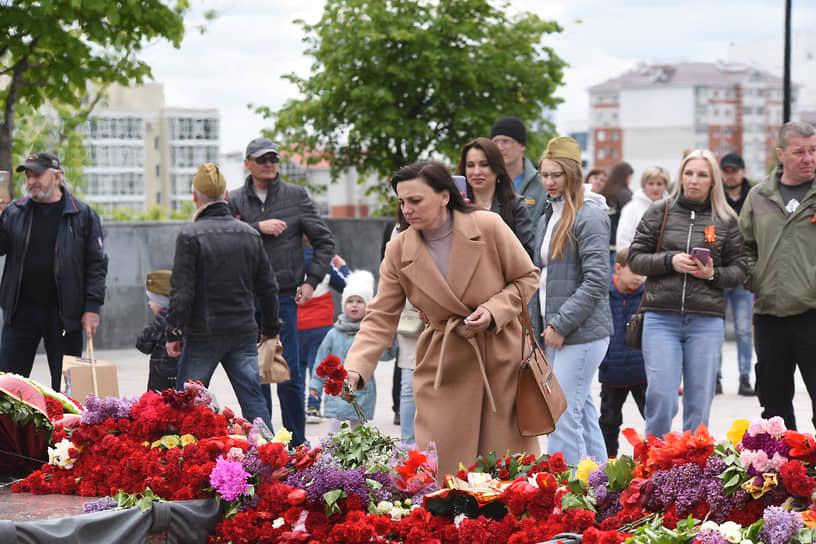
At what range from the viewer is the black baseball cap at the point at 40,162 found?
7.86 metres

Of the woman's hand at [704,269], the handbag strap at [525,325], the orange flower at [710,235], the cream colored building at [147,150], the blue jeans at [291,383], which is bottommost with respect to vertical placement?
the blue jeans at [291,383]

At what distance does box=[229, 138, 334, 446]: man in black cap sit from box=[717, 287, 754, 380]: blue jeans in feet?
14.9

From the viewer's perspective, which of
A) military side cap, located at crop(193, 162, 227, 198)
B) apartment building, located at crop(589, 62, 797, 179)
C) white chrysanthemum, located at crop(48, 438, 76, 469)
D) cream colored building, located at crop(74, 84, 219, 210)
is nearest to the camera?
white chrysanthemum, located at crop(48, 438, 76, 469)

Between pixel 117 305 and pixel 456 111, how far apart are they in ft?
20.8

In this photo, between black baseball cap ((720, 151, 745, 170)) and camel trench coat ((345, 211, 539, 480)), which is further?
black baseball cap ((720, 151, 745, 170))

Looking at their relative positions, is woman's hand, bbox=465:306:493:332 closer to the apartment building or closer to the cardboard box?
the cardboard box

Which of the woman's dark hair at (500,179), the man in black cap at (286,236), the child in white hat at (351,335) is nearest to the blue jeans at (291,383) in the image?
the man in black cap at (286,236)

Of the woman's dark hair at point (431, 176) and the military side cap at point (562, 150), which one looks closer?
the woman's dark hair at point (431, 176)

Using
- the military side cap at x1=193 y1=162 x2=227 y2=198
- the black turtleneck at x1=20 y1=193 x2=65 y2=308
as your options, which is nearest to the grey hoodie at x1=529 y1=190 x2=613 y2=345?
the military side cap at x1=193 y1=162 x2=227 y2=198

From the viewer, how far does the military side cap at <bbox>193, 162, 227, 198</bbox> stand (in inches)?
274

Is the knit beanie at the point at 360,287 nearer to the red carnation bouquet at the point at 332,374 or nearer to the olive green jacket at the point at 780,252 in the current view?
the olive green jacket at the point at 780,252

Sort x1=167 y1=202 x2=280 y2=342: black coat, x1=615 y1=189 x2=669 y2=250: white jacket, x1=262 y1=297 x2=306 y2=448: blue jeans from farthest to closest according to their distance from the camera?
x1=615 y1=189 x2=669 y2=250: white jacket
x1=262 y1=297 x2=306 y2=448: blue jeans
x1=167 y1=202 x2=280 y2=342: black coat

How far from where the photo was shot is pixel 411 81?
17.6 m

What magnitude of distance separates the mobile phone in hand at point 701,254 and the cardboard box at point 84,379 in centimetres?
372
